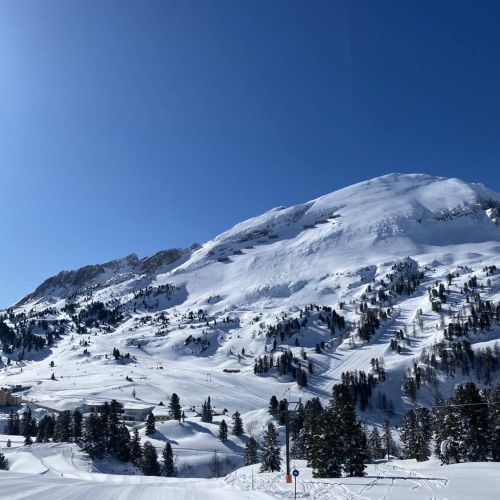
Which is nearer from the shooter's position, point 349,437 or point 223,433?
point 349,437

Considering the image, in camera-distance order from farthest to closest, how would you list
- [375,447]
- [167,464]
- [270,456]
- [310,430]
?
[375,447] < [167,464] < [270,456] < [310,430]

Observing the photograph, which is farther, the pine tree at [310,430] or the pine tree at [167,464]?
the pine tree at [167,464]

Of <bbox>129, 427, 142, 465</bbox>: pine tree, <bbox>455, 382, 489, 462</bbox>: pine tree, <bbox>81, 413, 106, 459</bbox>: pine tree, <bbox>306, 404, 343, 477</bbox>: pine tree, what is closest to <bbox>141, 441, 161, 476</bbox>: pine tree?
<bbox>129, 427, 142, 465</bbox>: pine tree

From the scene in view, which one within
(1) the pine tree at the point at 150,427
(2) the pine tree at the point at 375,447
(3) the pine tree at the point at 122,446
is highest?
(3) the pine tree at the point at 122,446

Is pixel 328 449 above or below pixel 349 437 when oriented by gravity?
below

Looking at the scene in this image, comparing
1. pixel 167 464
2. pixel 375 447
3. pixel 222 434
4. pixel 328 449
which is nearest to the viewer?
pixel 328 449

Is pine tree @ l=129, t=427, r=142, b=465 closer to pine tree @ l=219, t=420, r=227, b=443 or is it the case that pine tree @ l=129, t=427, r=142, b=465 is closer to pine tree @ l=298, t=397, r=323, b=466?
pine tree @ l=219, t=420, r=227, b=443

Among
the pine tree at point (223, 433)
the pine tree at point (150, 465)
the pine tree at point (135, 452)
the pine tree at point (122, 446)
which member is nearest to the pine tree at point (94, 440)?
the pine tree at point (122, 446)

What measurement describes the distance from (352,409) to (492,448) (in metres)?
16.9

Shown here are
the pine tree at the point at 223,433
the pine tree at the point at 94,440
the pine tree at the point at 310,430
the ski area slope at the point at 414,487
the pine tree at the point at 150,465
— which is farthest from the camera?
the pine tree at the point at 223,433

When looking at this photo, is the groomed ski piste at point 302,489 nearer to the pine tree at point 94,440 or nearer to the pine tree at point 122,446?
the pine tree at point 94,440

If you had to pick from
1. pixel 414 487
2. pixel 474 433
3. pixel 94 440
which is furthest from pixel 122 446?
pixel 414 487

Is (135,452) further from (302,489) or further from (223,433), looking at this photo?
(302,489)

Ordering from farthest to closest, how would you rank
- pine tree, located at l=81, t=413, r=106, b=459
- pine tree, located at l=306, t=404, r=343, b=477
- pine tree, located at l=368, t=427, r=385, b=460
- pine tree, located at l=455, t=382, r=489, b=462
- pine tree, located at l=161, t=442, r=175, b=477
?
A: 1. pine tree, located at l=368, t=427, r=385, b=460
2. pine tree, located at l=161, t=442, r=175, b=477
3. pine tree, located at l=81, t=413, r=106, b=459
4. pine tree, located at l=455, t=382, r=489, b=462
5. pine tree, located at l=306, t=404, r=343, b=477
